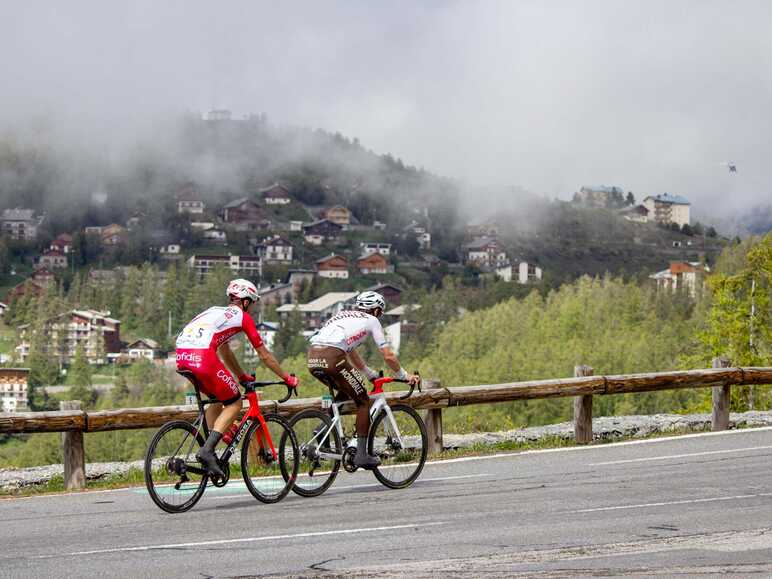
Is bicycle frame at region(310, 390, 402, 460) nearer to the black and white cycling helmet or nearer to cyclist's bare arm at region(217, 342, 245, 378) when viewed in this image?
the black and white cycling helmet

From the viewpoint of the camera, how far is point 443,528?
34.9 feet

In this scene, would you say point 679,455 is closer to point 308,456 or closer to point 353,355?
point 353,355

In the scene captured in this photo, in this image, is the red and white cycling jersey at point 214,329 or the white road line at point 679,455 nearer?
the red and white cycling jersey at point 214,329

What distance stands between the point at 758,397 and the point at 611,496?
128 feet

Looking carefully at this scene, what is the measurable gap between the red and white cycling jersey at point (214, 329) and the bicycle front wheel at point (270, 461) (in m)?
1.00

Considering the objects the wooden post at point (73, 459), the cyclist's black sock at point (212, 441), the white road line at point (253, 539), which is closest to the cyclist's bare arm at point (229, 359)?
the cyclist's black sock at point (212, 441)

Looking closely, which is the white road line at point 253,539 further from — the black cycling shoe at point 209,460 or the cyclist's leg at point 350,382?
the cyclist's leg at point 350,382

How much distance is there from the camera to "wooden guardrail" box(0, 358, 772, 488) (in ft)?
46.6

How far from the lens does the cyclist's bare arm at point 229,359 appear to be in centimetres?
1203

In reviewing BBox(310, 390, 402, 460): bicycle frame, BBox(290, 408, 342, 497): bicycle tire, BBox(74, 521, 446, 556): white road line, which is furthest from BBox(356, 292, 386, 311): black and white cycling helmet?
BBox(74, 521, 446, 556): white road line

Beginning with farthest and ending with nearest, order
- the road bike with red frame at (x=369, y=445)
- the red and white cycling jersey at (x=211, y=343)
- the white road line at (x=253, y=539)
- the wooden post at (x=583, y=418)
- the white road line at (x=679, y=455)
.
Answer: the wooden post at (x=583, y=418) → the white road line at (x=679, y=455) → the road bike with red frame at (x=369, y=445) → the red and white cycling jersey at (x=211, y=343) → the white road line at (x=253, y=539)

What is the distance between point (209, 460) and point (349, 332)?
1.92 m

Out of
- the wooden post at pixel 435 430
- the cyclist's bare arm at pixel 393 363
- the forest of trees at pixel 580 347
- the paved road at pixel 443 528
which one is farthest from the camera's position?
the forest of trees at pixel 580 347

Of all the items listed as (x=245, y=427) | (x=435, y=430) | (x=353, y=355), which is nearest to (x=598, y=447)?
(x=435, y=430)
